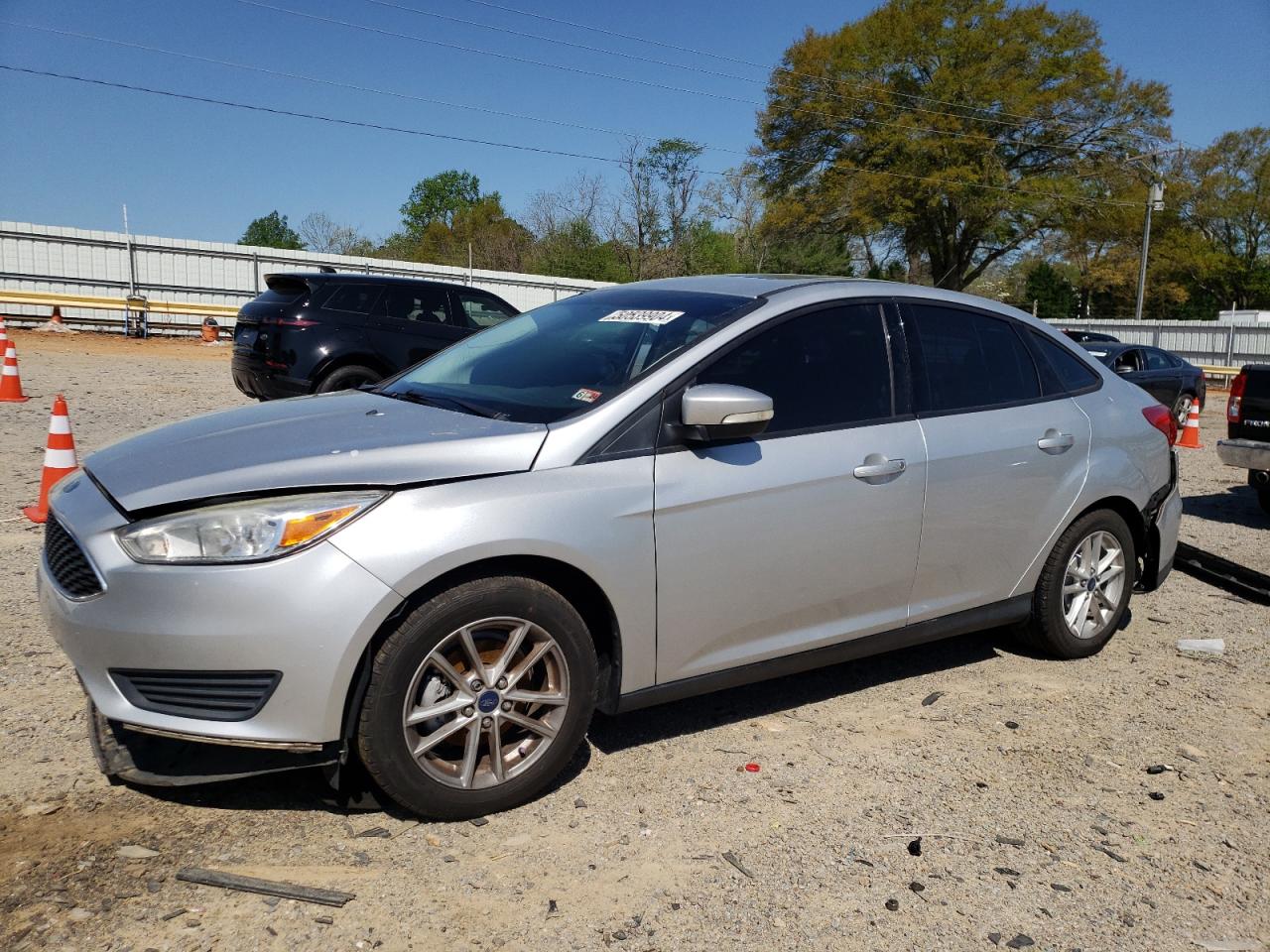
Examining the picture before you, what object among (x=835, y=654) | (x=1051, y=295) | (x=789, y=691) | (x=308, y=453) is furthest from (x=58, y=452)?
(x=1051, y=295)

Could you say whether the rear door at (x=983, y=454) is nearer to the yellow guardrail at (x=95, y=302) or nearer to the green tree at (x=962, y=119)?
the yellow guardrail at (x=95, y=302)

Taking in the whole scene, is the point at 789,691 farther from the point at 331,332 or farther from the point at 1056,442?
the point at 331,332

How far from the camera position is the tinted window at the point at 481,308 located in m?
12.2

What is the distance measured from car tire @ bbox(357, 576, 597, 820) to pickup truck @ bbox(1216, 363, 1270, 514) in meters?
7.26

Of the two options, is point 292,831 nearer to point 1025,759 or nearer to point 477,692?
point 477,692

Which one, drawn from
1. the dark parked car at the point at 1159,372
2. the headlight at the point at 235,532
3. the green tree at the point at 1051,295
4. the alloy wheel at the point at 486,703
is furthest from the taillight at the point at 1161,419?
the green tree at the point at 1051,295

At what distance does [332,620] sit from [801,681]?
7.93 ft

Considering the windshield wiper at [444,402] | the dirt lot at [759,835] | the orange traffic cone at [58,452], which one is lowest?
the dirt lot at [759,835]

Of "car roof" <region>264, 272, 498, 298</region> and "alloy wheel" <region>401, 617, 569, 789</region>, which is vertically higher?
"car roof" <region>264, 272, 498, 298</region>

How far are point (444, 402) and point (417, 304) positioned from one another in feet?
27.1

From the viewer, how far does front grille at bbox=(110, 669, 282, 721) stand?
9.16 feet

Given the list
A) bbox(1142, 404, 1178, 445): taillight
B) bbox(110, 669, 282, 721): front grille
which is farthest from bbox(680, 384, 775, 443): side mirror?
bbox(1142, 404, 1178, 445): taillight

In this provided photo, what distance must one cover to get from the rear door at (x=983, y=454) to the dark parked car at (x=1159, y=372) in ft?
39.6

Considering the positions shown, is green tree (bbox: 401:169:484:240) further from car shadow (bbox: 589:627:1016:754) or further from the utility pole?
car shadow (bbox: 589:627:1016:754)
